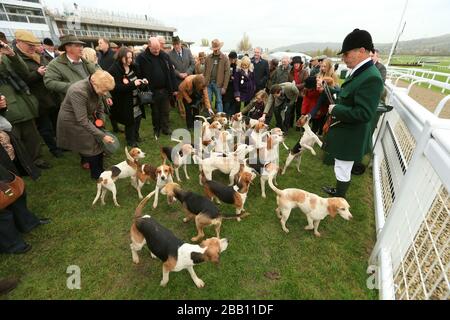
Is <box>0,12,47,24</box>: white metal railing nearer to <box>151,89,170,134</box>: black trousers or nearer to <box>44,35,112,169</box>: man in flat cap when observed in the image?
<box>151,89,170,134</box>: black trousers

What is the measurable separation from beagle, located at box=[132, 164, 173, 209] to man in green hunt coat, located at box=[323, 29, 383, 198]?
108 inches

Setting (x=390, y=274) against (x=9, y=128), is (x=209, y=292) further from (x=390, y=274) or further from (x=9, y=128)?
A: (x=9, y=128)

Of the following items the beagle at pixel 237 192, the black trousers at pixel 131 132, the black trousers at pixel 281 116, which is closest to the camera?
the beagle at pixel 237 192

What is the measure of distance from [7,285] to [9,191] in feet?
3.75

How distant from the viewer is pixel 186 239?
3748mm

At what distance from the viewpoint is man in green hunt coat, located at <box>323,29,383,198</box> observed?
2922mm

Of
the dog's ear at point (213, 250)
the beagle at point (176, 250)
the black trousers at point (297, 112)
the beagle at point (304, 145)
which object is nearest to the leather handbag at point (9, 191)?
the beagle at point (176, 250)

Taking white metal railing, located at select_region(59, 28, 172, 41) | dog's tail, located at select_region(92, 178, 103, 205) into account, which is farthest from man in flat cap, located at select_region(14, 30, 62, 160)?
white metal railing, located at select_region(59, 28, 172, 41)

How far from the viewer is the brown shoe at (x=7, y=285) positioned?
9.29 ft

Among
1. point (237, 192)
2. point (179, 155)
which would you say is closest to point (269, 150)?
point (237, 192)

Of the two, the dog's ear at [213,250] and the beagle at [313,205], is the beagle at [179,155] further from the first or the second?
the dog's ear at [213,250]

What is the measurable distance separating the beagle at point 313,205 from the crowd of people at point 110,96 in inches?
24.5

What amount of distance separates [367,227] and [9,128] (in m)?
6.13
